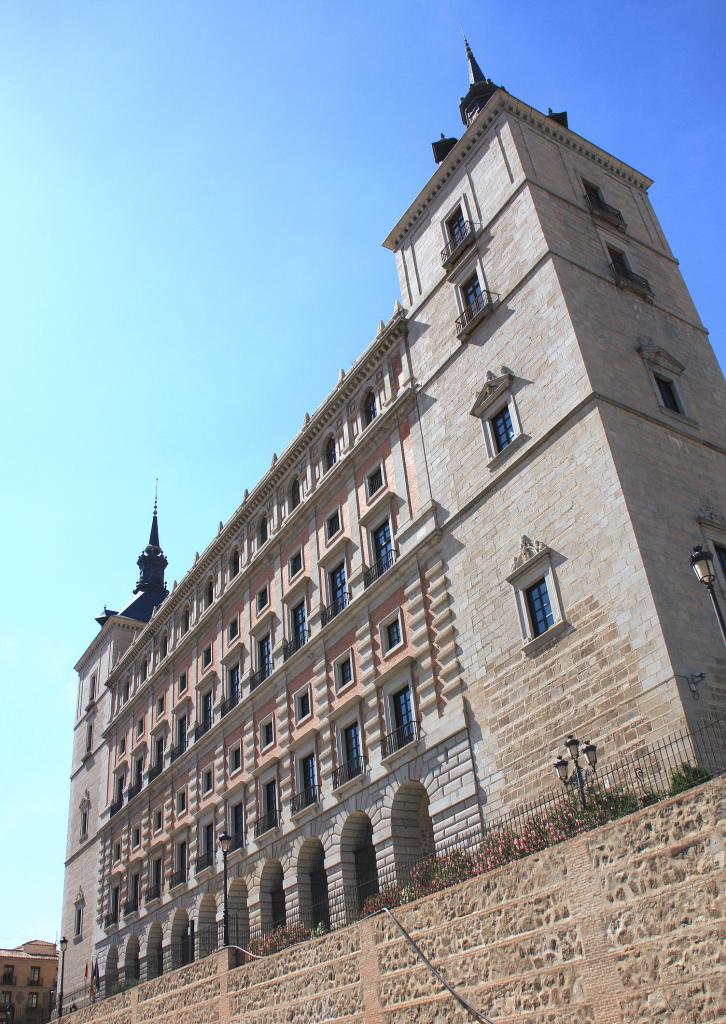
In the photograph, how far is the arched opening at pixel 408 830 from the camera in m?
25.0

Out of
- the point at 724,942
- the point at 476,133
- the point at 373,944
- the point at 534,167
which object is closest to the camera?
the point at 724,942

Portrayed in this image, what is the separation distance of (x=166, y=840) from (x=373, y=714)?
16.1 meters

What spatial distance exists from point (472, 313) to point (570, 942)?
725 inches

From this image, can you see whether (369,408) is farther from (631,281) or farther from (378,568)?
(631,281)

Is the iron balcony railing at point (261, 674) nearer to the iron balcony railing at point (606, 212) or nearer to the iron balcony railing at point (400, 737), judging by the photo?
the iron balcony railing at point (400, 737)

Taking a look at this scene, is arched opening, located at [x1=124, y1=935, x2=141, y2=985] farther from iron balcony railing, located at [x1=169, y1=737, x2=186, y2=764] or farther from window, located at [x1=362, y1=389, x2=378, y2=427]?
window, located at [x1=362, y1=389, x2=378, y2=427]

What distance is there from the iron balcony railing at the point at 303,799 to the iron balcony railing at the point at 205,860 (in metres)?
6.55

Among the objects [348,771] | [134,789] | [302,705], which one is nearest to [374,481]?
[302,705]

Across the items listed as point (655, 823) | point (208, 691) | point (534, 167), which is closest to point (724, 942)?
point (655, 823)

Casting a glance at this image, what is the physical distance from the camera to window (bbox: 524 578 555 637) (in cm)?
2256

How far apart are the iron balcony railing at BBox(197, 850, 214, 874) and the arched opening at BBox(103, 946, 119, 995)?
763 cm

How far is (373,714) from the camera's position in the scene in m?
27.3

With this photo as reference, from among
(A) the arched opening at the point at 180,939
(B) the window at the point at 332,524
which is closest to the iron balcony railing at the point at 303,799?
(B) the window at the point at 332,524

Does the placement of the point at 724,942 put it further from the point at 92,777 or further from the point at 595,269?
the point at 92,777
